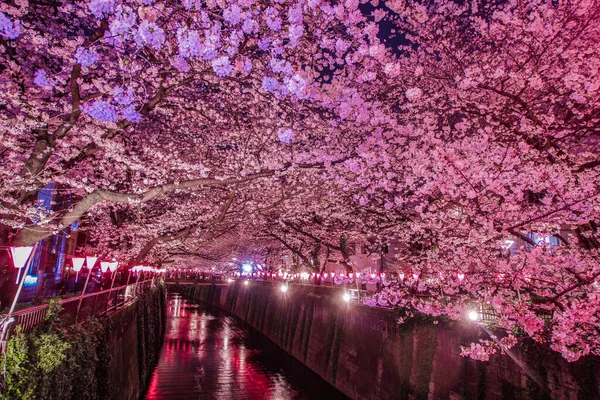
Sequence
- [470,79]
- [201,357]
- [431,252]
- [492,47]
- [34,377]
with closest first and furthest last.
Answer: [34,377], [470,79], [492,47], [431,252], [201,357]

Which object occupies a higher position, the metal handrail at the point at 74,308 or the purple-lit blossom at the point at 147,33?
the purple-lit blossom at the point at 147,33

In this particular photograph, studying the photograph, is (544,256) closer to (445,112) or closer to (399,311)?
(445,112)

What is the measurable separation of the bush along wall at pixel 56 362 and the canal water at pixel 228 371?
11.4 meters

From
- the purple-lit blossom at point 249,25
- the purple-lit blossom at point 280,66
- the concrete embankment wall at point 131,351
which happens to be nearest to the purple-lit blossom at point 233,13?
the purple-lit blossom at point 249,25

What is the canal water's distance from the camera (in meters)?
19.8

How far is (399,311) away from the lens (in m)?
15.9

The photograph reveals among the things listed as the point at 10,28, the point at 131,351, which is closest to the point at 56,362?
the point at 10,28

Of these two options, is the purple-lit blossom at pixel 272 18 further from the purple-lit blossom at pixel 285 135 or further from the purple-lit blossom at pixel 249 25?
the purple-lit blossom at pixel 285 135

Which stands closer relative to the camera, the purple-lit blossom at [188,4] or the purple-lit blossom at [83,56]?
the purple-lit blossom at [83,56]

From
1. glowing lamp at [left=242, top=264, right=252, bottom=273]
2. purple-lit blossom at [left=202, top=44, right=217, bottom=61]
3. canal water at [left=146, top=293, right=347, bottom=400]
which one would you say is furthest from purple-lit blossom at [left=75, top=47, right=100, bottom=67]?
glowing lamp at [left=242, top=264, right=252, bottom=273]

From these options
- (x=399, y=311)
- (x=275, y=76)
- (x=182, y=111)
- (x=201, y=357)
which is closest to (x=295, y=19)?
(x=275, y=76)

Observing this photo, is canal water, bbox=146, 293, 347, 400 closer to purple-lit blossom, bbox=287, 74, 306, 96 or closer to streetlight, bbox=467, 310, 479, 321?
streetlight, bbox=467, 310, 479, 321

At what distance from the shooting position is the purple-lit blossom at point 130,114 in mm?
8805

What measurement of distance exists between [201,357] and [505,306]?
24092mm
